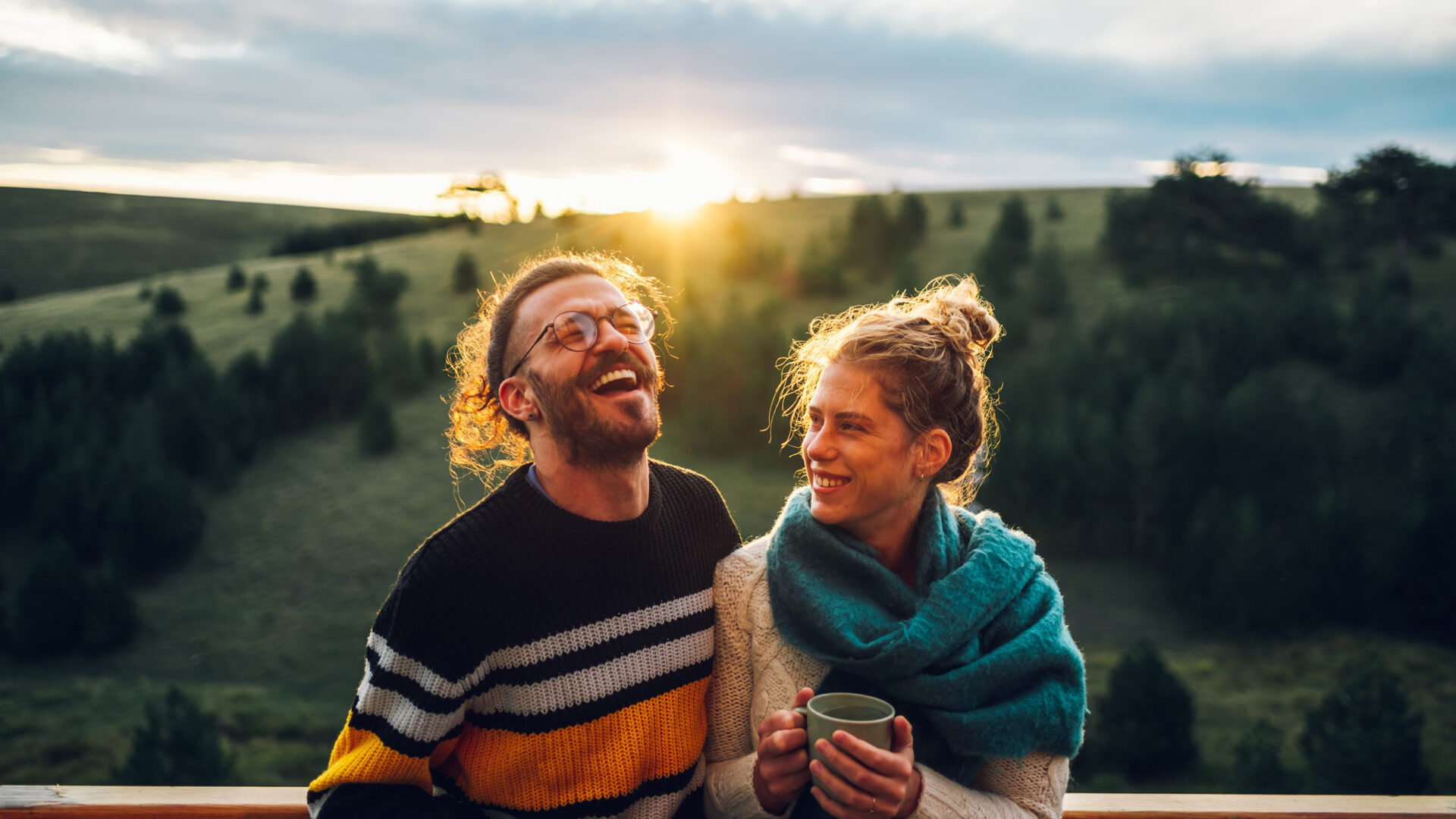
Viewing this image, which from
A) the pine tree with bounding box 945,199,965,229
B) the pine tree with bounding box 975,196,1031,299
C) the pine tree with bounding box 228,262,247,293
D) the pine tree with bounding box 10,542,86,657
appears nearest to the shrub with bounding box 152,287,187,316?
the pine tree with bounding box 228,262,247,293

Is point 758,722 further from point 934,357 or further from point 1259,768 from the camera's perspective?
point 1259,768

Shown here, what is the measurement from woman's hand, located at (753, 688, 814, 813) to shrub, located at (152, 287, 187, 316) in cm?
3653

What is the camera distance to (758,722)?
1.96m

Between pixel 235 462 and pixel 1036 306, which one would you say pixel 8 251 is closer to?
pixel 235 462

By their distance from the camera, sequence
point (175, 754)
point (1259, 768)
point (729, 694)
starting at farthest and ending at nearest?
point (175, 754), point (1259, 768), point (729, 694)

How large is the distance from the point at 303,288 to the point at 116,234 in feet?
97.3

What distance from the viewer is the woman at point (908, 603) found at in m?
1.78

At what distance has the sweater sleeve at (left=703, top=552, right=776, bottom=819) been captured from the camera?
6.56 ft

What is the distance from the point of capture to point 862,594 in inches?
76.4

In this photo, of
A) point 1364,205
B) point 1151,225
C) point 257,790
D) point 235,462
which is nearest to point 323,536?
point 235,462

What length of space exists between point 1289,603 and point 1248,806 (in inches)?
662

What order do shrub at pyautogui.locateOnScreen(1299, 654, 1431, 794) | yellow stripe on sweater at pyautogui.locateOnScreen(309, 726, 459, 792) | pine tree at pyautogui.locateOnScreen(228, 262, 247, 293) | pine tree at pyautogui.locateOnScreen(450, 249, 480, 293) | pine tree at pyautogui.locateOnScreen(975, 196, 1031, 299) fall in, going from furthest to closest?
1. pine tree at pyautogui.locateOnScreen(228, 262, 247, 293)
2. pine tree at pyautogui.locateOnScreen(450, 249, 480, 293)
3. pine tree at pyautogui.locateOnScreen(975, 196, 1031, 299)
4. shrub at pyautogui.locateOnScreen(1299, 654, 1431, 794)
5. yellow stripe on sweater at pyautogui.locateOnScreen(309, 726, 459, 792)

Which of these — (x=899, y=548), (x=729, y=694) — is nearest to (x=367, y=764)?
(x=729, y=694)

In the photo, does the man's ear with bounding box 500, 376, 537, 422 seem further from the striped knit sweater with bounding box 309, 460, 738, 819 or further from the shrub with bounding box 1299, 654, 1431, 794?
the shrub with bounding box 1299, 654, 1431, 794
